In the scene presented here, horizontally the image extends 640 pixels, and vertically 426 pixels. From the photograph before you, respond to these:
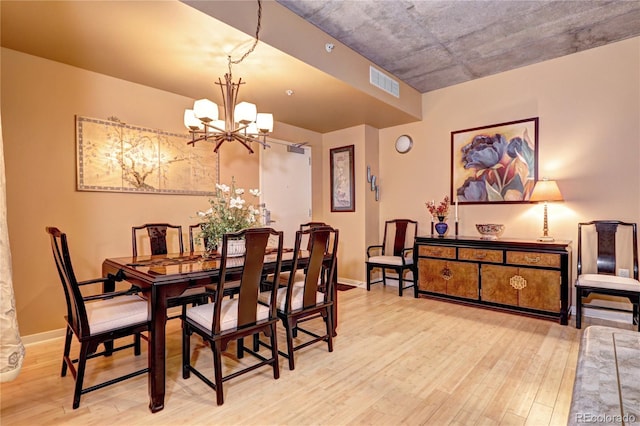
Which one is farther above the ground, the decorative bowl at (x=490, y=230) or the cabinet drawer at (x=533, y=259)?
the decorative bowl at (x=490, y=230)

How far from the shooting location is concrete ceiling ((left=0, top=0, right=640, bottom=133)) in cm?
229

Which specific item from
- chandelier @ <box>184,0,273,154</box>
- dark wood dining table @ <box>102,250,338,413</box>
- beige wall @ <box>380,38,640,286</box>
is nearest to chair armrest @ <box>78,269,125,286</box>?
dark wood dining table @ <box>102,250,338,413</box>

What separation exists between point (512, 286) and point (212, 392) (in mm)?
3120

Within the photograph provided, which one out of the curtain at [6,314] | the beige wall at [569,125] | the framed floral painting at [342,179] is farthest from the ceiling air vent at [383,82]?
the curtain at [6,314]

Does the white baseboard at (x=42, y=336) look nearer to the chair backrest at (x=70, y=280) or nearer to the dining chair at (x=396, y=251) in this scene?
the chair backrest at (x=70, y=280)

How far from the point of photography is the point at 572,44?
3.40 m

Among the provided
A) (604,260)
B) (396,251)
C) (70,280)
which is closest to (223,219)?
(70,280)

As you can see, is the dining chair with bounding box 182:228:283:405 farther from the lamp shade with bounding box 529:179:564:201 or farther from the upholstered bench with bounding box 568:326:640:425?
the lamp shade with bounding box 529:179:564:201

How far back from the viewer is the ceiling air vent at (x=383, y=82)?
3766 millimetres

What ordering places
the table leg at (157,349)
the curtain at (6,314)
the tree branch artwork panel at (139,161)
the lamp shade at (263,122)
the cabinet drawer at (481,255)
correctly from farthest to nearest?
the cabinet drawer at (481,255), the tree branch artwork panel at (139,161), the lamp shade at (263,122), the table leg at (157,349), the curtain at (6,314)

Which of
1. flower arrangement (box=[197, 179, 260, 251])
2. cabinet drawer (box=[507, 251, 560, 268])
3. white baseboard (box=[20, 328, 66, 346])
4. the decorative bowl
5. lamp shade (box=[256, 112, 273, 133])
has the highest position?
lamp shade (box=[256, 112, 273, 133])

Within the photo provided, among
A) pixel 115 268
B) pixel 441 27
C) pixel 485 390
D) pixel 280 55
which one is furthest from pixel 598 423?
pixel 441 27

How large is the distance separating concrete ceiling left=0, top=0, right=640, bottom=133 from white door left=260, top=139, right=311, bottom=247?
2.83 ft

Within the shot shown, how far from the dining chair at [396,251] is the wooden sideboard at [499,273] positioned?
22 cm
